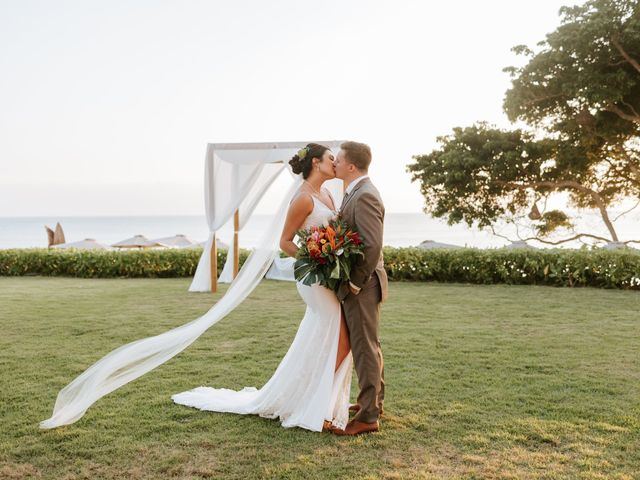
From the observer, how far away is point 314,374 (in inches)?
158

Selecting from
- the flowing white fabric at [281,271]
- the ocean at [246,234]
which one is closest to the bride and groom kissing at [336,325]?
the flowing white fabric at [281,271]

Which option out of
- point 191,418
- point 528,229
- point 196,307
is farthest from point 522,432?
point 528,229

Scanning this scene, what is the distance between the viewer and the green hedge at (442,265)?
39.4 feet

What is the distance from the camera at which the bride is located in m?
3.93

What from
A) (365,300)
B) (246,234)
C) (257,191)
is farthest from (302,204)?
(246,234)

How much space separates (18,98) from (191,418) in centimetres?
2102

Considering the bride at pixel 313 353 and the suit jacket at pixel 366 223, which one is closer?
the suit jacket at pixel 366 223

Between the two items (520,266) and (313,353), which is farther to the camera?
(520,266)

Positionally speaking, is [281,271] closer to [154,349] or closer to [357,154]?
[154,349]

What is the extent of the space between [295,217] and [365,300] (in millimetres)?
748

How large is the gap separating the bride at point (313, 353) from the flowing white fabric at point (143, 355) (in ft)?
1.36

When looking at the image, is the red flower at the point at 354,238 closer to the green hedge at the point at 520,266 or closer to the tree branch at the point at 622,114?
the green hedge at the point at 520,266

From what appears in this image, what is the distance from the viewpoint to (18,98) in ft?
69.8

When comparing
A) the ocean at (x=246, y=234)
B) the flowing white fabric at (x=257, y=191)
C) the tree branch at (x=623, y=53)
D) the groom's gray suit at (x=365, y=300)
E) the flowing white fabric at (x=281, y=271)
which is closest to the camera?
the groom's gray suit at (x=365, y=300)
